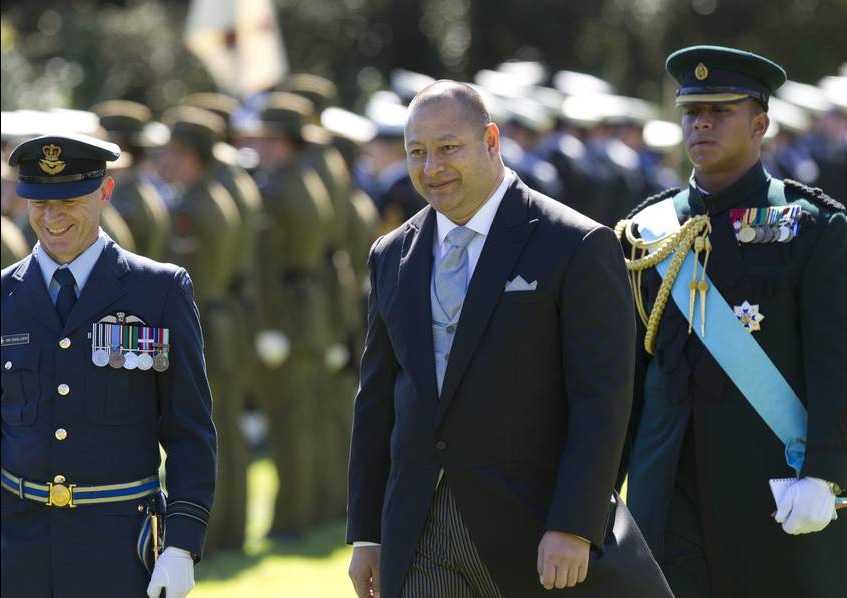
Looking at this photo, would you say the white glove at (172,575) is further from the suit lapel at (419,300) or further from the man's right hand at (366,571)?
the suit lapel at (419,300)

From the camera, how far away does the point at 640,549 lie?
177 inches

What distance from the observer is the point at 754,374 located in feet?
17.1

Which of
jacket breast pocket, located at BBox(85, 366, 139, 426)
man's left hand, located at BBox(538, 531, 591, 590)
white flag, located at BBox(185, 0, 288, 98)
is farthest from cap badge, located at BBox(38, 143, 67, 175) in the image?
white flag, located at BBox(185, 0, 288, 98)

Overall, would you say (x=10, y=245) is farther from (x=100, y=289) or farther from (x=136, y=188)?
(x=136, y=188)

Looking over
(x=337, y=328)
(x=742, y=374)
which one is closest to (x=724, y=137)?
(x=742, y=374)

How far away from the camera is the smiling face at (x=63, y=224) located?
4.66m

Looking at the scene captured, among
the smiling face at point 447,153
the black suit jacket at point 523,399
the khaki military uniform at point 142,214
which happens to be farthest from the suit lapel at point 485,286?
the khaki military uniform at point 142,214

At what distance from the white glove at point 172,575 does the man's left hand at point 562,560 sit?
95 centimetres

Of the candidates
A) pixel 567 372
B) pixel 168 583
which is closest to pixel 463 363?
pixel 567 372

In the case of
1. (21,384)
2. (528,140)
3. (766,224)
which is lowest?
(21,384)

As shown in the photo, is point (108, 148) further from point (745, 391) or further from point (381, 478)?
point (745, 391)

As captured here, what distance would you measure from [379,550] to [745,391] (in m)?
1.25

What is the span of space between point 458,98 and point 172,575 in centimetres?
142

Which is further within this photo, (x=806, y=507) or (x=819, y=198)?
(x=819, y=198)
